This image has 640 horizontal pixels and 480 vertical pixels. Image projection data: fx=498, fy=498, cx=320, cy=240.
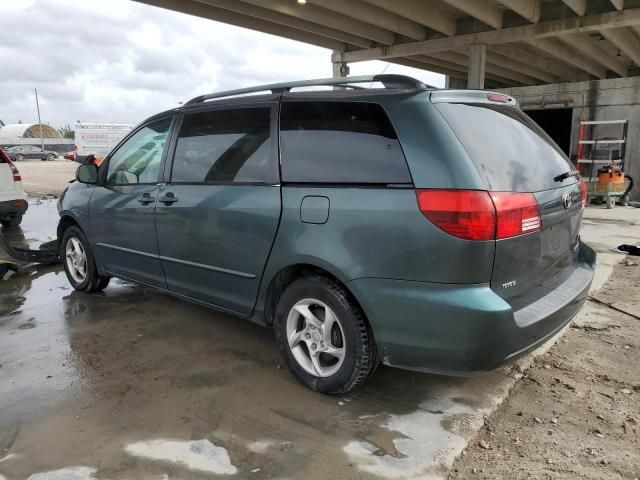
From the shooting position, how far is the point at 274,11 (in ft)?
37.2

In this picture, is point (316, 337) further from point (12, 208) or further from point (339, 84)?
point (12, 208)

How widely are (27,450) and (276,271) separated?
1.57 meters

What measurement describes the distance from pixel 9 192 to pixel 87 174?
4981 mm

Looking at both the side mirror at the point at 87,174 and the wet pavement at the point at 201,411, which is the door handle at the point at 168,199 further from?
the side mirror at the point at 87,174

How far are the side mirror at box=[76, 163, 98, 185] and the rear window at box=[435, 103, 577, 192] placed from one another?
11.0 feet

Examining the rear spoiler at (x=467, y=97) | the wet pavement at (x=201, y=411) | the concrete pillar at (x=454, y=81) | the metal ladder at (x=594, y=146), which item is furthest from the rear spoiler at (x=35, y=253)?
the concrete pillar at (x=454, y=81)

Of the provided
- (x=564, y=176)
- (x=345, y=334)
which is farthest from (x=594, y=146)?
(x=345, y=334)

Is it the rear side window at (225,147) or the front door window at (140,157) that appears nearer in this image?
the rear side window at (225,147)

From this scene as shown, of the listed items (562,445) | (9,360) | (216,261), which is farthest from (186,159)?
(562,445)

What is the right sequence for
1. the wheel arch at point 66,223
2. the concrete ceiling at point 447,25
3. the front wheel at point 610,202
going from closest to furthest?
the wheel arch at point 66,223 → the concrete ceiling at point 447,25 → the front wheel at point 610,202

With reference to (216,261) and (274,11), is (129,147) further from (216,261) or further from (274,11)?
(274,11)

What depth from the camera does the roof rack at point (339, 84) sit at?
107 inches

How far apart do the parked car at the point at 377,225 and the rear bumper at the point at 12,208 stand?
611cm

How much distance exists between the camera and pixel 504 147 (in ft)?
8.86
